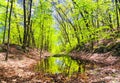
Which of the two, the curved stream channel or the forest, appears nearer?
the forest

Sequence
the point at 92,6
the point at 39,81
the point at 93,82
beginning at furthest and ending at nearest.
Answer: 1. the point at 92,6
2. the point at 39,81
3. the point at 93,82

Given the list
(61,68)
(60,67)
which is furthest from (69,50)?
(61,68)

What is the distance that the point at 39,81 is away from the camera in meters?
14.1

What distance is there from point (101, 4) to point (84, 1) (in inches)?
87.8

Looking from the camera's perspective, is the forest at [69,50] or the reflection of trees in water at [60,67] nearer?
the forest at [69,50]

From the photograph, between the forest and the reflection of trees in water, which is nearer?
the forest

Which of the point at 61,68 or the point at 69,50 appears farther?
the point at 69,50

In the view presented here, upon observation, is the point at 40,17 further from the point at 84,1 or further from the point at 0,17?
the point at 0,17

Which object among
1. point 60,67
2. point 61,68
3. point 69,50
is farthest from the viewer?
point 69,50

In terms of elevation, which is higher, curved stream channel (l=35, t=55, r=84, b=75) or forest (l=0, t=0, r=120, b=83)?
forest (l=0, t=0, r=120, b=83)

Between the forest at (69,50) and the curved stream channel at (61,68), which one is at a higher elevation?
the forest at (69,50)

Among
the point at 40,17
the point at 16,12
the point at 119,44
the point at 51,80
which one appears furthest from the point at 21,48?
the point at 51,80

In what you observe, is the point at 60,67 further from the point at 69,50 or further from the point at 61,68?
the point at 69,50

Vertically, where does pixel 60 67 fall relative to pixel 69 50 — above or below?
below
